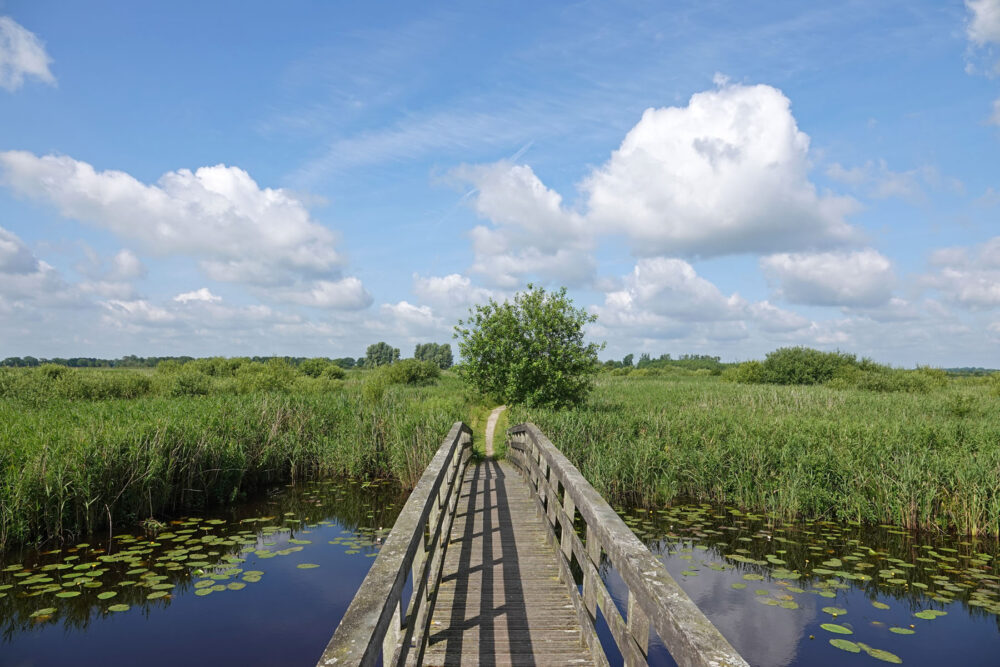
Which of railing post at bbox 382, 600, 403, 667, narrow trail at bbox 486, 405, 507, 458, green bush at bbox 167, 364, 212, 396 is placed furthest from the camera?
green bush at bbox 167, 364, 212, 396

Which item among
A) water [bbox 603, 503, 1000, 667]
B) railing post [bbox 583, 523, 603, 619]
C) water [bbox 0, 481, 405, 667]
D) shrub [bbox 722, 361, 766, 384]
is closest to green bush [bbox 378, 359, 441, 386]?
shrub [bbox 722, 361, 766, 384]

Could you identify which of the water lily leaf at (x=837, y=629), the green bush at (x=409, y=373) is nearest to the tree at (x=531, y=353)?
the water lily leaf at (x=837, y=629)

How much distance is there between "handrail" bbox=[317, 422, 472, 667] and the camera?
1883 millimetres

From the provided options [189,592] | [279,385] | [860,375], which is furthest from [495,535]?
[860,375]

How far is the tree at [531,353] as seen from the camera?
18484 mm

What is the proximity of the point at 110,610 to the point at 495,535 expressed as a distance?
179 inches

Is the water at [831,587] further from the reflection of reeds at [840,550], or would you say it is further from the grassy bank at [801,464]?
the grassy bank at [801,464]

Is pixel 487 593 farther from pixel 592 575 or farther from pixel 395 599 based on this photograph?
pixel 395 599

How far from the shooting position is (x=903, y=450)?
10523 millimetres

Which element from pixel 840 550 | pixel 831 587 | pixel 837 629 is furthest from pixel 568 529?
pixel 840 550

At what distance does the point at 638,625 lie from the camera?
2.75 meters

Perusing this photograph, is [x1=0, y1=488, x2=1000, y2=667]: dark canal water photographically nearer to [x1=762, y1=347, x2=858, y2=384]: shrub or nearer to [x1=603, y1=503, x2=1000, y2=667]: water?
→ [x1=603, y1=503, x2=1000, y2=667]: water

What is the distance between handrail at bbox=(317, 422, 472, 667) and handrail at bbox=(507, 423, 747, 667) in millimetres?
1132

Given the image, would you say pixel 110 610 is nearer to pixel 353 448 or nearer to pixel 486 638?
pixel 486 638
